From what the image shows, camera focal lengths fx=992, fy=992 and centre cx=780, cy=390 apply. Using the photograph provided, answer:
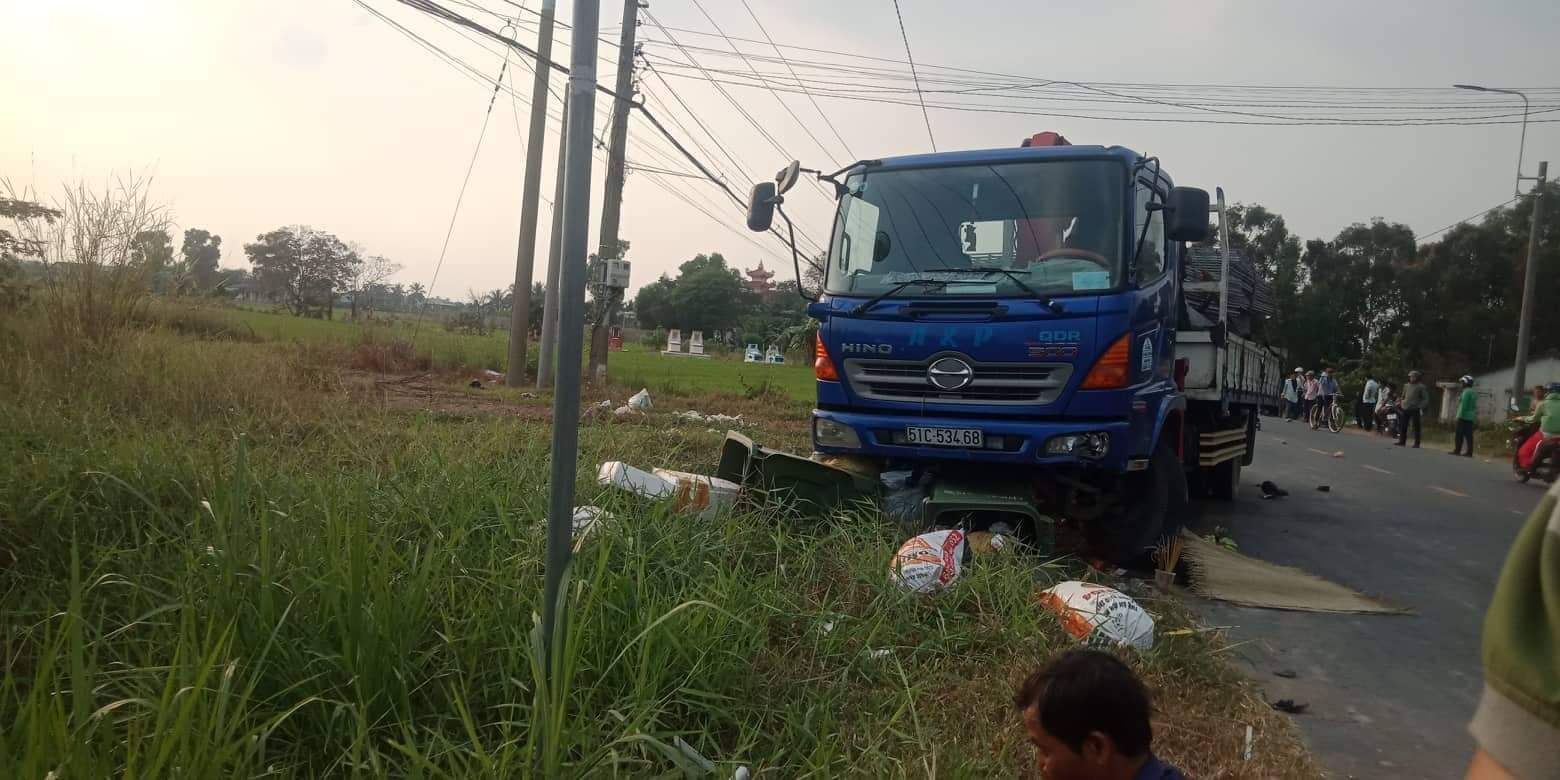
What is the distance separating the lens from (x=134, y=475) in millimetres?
3887

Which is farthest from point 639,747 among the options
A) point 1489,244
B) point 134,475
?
point 1489,244

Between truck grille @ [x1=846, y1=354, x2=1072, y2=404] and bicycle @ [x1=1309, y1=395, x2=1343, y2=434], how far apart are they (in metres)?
22.0

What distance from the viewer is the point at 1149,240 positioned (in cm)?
569

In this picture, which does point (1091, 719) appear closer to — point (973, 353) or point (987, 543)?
point (987, 543)

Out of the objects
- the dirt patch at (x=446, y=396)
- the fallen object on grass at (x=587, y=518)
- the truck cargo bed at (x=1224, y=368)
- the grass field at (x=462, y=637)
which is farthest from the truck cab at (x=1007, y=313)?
the dirt patch at (x=446, y=396)

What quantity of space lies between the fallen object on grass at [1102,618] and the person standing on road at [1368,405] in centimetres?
2440

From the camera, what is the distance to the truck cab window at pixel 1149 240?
5500 mm

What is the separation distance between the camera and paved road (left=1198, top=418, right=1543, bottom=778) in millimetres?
3453

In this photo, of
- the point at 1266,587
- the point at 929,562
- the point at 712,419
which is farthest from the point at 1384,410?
the point at 929,562

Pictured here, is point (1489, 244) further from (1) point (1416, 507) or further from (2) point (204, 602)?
(2) point (204, 602)

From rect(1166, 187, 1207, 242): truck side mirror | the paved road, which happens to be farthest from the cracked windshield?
the paved road

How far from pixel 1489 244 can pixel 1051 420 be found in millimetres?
45742

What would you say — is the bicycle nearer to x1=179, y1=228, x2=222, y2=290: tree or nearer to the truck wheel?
the truck wheel

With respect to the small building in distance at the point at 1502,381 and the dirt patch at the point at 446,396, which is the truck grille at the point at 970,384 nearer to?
the dirt patch at the point at 446,396
